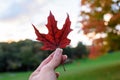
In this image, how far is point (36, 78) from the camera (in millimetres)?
1389

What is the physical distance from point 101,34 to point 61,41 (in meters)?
22.8

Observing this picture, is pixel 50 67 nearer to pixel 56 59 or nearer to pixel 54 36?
pixel 56 59

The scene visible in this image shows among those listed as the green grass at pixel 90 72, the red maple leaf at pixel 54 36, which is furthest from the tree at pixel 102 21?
the red maple leaf at pixel 54 36

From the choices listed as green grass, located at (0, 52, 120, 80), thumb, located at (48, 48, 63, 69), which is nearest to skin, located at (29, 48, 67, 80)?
thumb, located at (48, 48, 63, 69)

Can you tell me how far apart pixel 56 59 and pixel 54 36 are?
4.7 inches

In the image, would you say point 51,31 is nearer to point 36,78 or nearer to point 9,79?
point 36,78

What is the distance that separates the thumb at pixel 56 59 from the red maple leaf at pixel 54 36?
0.13 ft

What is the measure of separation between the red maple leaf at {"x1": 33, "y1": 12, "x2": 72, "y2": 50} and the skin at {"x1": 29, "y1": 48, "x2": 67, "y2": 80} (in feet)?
0.14

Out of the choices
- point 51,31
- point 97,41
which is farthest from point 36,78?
point 97,41

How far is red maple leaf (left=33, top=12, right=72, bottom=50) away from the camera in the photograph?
4.88ft

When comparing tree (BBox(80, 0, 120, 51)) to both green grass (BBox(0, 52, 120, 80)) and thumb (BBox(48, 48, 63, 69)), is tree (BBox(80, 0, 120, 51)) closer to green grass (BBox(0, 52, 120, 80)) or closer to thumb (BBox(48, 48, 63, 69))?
green grass (BBox(0, 52, 120, 80))

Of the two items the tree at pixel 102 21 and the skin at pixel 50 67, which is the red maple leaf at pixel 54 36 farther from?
the tree at pixel 102 21

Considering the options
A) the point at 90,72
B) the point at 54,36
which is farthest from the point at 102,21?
the point at 54,36

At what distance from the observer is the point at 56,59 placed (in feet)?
4.62
